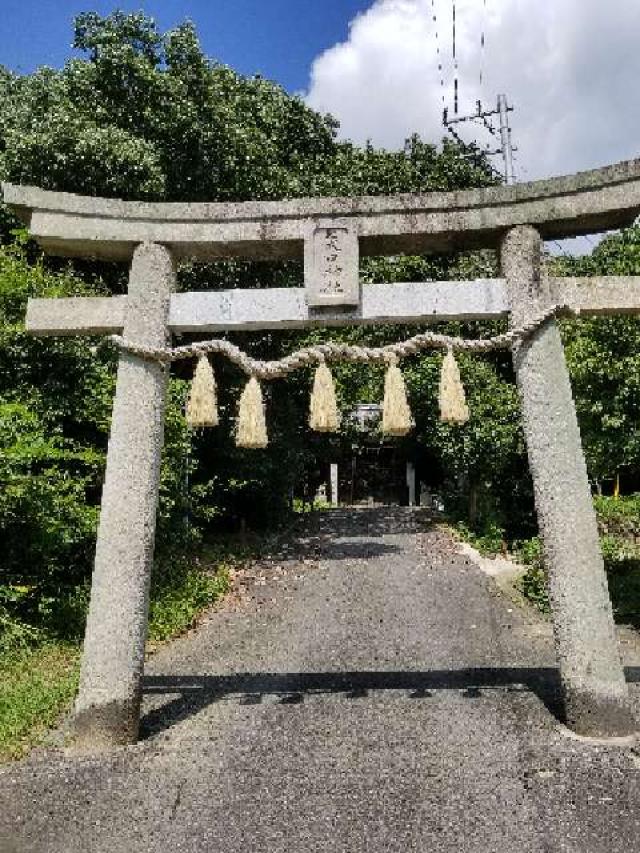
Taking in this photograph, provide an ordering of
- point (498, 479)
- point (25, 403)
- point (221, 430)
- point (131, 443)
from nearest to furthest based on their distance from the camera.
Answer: point (131, 443) → point (25, 403) → point (221, 430) → point (498, 479)

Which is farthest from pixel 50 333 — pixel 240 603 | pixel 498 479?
pixel 498 479

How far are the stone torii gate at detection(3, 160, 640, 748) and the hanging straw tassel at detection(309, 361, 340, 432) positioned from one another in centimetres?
52

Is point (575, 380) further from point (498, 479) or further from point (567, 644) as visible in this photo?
point (567, 644)

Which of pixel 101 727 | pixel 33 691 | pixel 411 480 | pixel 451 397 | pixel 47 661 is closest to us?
pixel 101 727

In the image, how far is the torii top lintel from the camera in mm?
5609

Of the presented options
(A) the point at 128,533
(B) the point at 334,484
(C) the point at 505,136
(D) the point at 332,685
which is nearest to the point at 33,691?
(A) the point at 128,533

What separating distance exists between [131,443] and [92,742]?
222cm

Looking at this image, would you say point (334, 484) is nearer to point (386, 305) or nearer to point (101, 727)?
point (386, 305)

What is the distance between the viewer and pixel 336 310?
553 centimetres

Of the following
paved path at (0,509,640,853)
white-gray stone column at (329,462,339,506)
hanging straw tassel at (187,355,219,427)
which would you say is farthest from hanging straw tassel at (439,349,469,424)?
white-gray stone column at (329,462,339,506)

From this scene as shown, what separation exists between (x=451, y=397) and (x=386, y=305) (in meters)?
0.91

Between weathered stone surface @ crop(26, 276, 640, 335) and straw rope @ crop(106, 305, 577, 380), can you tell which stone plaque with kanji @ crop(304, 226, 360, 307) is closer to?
weathered stone surface @ crop(26, 276, 640, 335)

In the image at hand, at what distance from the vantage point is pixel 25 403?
30.0 feet

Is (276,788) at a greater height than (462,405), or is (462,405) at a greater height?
(462,405)
